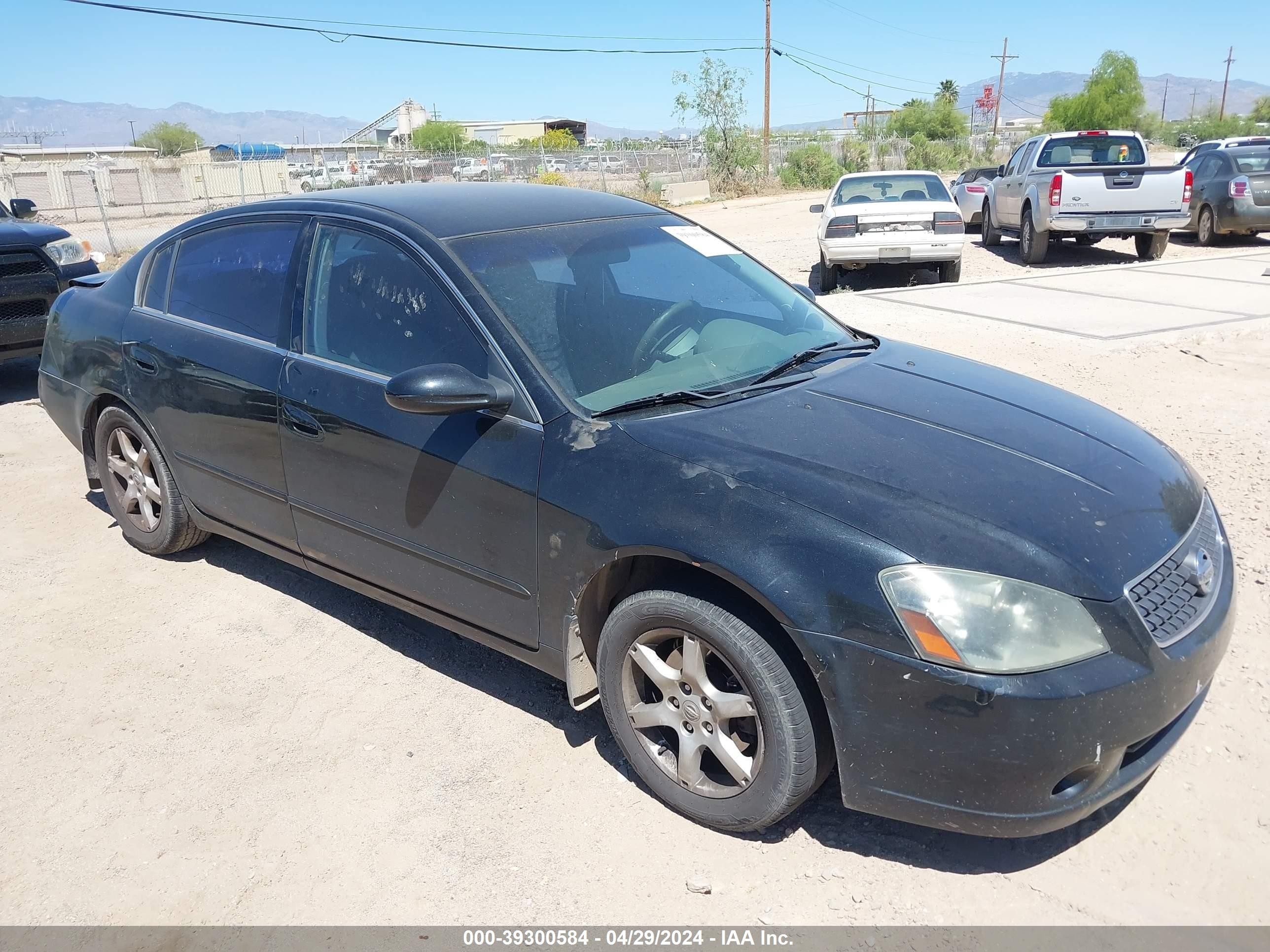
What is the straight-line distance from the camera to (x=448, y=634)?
13.4ft

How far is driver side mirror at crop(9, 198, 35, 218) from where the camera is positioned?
920 cm

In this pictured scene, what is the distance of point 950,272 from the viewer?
41.5 ft

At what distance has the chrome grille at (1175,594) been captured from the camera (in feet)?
8.11

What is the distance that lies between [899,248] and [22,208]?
370 inches

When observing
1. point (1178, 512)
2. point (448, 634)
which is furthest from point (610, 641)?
point (1178, 512)

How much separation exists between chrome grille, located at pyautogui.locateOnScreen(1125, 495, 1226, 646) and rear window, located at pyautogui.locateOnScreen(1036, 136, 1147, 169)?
13179mm

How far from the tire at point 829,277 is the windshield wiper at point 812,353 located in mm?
9095

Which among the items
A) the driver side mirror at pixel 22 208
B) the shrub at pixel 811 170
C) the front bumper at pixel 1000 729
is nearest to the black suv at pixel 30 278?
the driver side mirror at pixel 22 208

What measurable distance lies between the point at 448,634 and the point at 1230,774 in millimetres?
2805

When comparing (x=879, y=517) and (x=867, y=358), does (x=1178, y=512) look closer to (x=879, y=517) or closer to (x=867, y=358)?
(x=879, y=517)

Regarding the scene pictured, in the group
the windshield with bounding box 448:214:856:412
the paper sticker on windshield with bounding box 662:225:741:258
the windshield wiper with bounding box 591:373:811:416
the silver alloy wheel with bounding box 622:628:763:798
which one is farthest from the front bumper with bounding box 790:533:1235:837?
the paper sticker on windshield with bounding box 662:225:741:258

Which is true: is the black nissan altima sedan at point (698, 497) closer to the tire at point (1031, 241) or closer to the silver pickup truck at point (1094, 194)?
the silver pickup truck at point (1094, 194)

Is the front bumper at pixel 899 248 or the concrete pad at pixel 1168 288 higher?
the front bumper at pixel 899 248

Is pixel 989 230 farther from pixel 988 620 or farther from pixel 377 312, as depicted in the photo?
pixel 988 620
